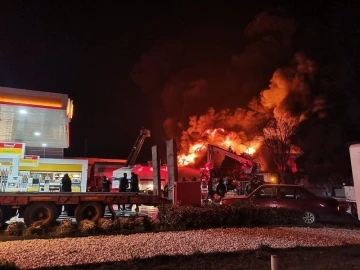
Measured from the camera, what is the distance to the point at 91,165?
4356 centimetres

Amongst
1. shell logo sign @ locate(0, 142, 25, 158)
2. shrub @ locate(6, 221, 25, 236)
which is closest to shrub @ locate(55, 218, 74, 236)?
shrub @ locate(6, 221, 25, 236)

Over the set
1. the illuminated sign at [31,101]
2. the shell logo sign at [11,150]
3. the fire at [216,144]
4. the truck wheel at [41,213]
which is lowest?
the truck wheel at [41,213]

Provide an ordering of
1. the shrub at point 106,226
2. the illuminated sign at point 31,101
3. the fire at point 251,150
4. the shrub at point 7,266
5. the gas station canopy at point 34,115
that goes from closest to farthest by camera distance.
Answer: the shrub at point 7,266 < the shrub at point 106,226 < the illuminated sign at point 31,101 < the gas station canopy at point 34,115 < the fire at point 251,150

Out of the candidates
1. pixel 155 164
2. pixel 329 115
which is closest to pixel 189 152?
pixel 329 115

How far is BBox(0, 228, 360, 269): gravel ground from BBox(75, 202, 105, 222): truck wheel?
3.19 metres

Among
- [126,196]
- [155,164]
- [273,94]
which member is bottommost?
[126,196]

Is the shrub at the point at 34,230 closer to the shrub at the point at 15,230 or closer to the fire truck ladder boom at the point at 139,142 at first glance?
the shrub at the point at 15,230

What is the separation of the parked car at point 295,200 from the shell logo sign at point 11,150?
12.5 meters

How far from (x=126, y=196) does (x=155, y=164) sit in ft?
6.29

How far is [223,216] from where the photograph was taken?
10820 millimetres

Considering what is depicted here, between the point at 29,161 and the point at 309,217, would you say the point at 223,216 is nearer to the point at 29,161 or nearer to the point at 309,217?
the point at 309,217

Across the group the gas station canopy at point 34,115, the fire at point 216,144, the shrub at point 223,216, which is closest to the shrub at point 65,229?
the shrub at point 223,216

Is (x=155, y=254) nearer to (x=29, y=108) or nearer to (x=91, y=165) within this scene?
(x=29, y=108)

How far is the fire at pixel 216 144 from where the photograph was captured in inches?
1811
